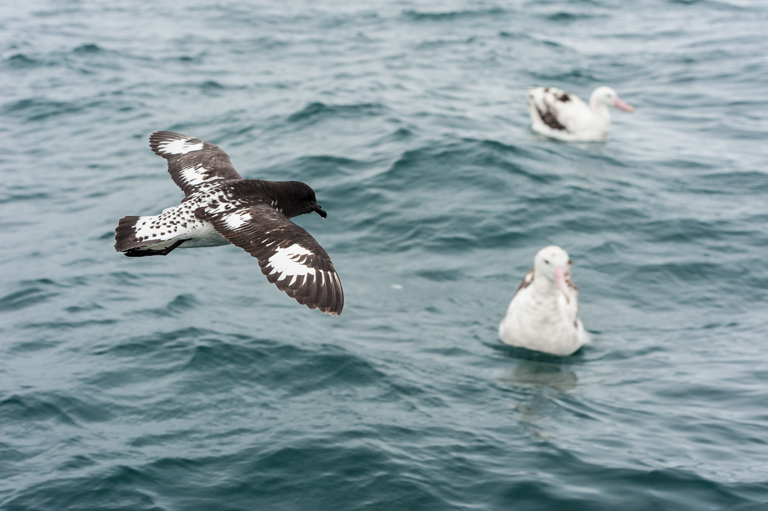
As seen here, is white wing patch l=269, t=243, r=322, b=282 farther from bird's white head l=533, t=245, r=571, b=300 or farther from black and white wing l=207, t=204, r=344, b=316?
bird's white head l=533, t=245, r=571, b=300

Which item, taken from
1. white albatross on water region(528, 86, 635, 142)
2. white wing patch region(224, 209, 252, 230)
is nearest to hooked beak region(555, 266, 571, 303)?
white wing patch region(224, 209, 252, 230)

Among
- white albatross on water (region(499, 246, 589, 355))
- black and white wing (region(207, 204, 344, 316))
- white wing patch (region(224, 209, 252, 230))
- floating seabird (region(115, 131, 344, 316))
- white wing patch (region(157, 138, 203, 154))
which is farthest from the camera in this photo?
white albatross on water (region(499, 246, 589, 355))

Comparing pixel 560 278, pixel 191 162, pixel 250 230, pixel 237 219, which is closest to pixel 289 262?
pixel 250 230

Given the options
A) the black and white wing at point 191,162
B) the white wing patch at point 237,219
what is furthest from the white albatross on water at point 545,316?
the white wing patch at point 237,219

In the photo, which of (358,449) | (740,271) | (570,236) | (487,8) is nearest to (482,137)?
(570,236)

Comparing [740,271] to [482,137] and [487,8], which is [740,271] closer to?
[482,137]

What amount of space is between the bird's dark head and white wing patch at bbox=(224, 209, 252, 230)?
1.82 ft

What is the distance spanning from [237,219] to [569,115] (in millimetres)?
11459

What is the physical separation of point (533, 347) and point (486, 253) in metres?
2.22

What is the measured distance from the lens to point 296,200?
6215 millimetres

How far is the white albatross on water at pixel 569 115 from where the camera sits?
15555mm

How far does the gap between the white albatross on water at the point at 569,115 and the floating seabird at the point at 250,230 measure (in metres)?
10.2

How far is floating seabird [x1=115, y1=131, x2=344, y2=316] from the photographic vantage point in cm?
488

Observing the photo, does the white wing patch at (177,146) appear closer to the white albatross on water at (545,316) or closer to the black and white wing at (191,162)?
the black and white wing at (191,162)
